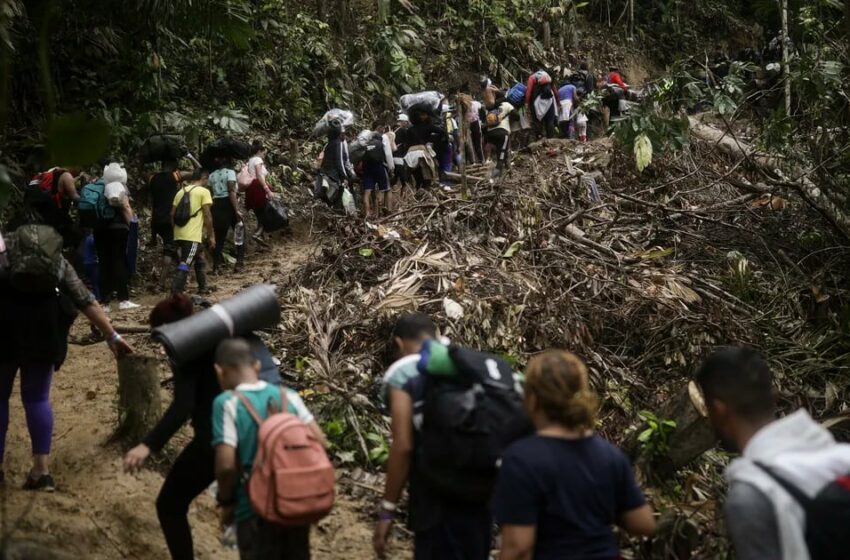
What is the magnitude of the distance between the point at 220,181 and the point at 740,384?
30.4 ft

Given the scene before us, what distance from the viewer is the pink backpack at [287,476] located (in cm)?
376

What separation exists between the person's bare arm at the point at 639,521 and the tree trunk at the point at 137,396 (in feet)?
13.0

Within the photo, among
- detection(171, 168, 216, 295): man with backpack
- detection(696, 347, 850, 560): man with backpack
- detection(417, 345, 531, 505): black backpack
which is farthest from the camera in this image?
detection(171, 168, 216, 295): man with backpack

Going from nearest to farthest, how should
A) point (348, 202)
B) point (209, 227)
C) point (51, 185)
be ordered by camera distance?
point (51, 185) → point (209, 227) → point (348, 202)

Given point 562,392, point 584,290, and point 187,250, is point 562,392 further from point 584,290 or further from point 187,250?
point 187,250

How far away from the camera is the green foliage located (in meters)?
6.26

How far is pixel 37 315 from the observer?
216 inches

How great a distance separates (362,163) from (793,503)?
37.8 ft

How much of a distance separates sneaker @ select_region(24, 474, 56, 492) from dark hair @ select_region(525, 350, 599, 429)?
3692 millimetres

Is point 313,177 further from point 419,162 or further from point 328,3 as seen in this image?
point 328,3

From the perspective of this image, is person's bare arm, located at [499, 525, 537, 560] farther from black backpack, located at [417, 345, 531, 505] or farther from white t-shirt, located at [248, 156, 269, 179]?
white t-shirt, located at [248, 156, 269, 179]

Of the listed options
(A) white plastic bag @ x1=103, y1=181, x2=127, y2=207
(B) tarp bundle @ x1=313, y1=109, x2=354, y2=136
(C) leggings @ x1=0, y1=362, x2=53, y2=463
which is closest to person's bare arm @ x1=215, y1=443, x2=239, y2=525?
(C) leggings @ x1=0, y1=362, x2=53, y2=463

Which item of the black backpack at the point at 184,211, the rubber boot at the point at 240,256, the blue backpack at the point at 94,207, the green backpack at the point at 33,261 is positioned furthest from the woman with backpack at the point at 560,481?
the rubber boot at the point at 240,256

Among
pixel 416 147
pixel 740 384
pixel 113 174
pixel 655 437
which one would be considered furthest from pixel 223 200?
pixel 740 384
